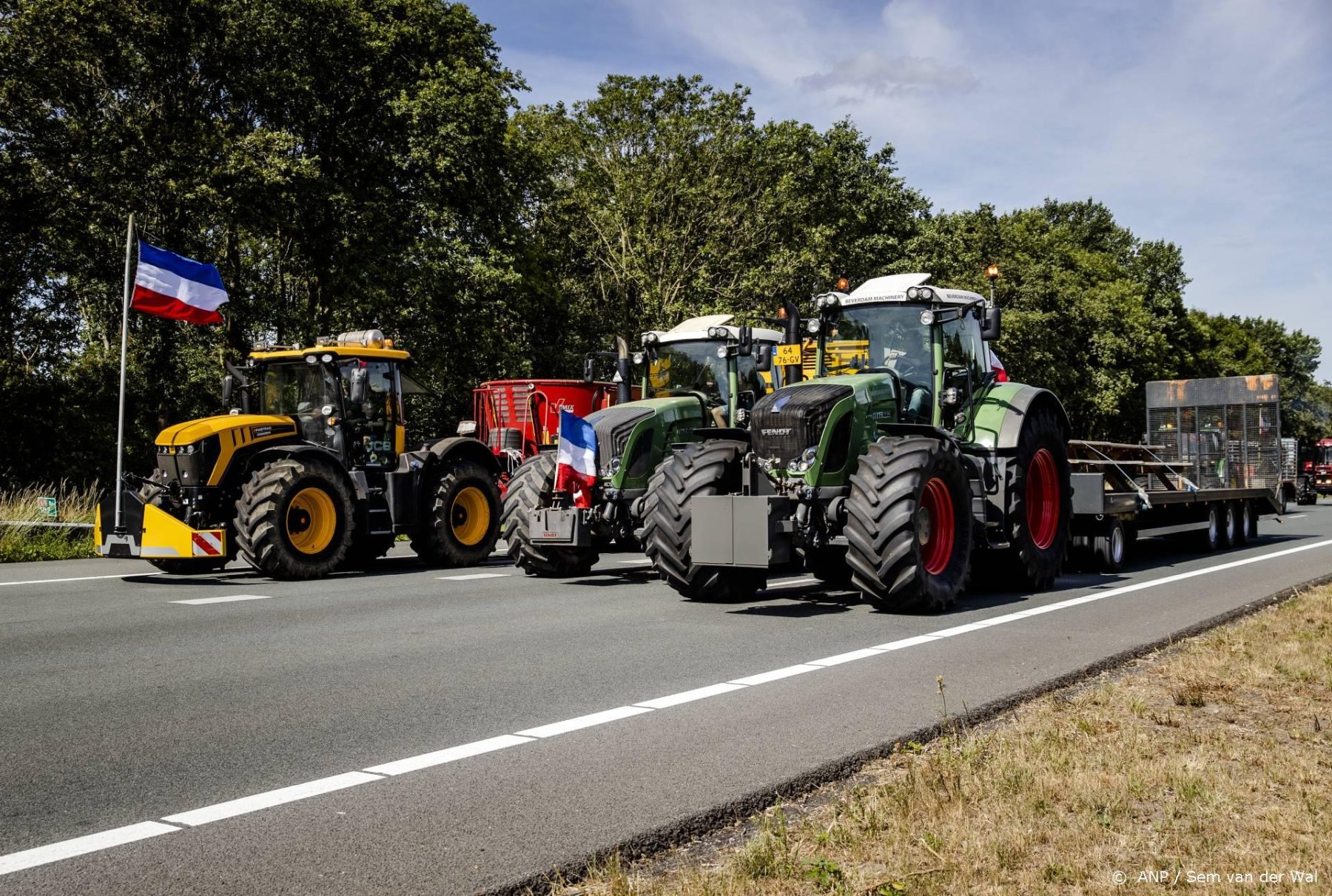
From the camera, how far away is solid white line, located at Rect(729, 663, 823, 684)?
737 cm

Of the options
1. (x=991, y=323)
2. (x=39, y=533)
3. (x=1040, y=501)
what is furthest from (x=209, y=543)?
(x=1040, y=501)

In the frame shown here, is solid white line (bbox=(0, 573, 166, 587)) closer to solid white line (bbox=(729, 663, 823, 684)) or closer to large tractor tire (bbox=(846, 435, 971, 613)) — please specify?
large tractor tire (bbox=(846, 435, 971, 613))

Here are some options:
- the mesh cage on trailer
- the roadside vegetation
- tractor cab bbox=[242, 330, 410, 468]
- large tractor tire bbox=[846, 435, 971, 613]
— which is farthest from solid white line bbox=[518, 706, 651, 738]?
the mesh cage on trailer

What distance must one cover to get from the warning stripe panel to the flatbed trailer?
10084 mm

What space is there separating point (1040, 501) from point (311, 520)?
28.1ft

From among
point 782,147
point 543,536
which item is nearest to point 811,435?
point 543,536

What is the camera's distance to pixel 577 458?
43.2 ft

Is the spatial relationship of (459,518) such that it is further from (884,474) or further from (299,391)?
(884,474)

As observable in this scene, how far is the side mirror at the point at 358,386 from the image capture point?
1453 centimetres

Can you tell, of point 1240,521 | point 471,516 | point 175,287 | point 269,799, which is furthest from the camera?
point 1240,521

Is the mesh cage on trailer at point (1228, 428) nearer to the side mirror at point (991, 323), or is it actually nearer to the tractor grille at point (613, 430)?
the side mirror at point (991, 323)

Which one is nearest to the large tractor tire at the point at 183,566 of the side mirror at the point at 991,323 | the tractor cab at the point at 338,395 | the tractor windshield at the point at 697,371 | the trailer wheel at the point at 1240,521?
the tractor cab at the point at 338,395

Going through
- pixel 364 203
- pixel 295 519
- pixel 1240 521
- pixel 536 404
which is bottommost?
pixel 1240 521

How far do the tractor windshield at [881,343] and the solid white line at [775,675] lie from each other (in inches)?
196
